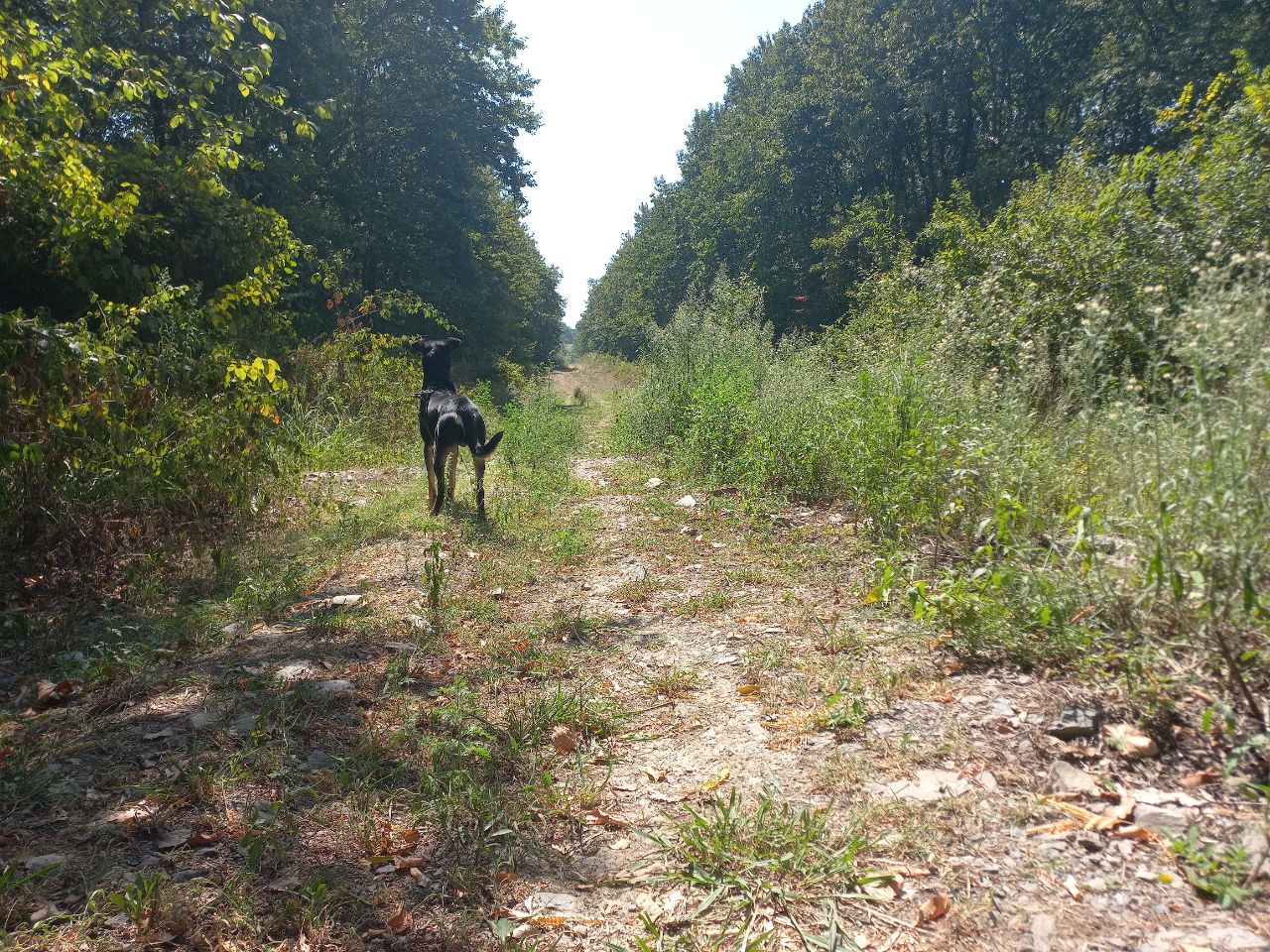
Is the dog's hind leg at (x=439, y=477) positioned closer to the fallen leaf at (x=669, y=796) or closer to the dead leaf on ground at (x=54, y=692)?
the dead leaf on ground at (x=54, y=692)

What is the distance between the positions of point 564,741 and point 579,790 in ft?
1.01

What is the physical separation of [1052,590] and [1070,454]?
124 cm

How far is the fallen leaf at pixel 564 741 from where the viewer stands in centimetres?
284

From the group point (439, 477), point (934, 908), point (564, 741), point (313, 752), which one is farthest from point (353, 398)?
point (934, 908)

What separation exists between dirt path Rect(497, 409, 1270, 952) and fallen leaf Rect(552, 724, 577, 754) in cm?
17

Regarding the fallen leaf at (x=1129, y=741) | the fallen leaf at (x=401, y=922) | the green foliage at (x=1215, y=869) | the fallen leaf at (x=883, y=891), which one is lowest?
the fallen leaf at (x=401, y=922)

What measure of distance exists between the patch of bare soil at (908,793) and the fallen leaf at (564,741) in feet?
0.58

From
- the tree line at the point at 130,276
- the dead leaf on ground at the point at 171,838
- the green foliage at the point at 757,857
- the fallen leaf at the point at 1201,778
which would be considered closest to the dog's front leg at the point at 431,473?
the tree line at the point at 130,276

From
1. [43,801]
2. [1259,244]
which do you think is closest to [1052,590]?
[43,801]

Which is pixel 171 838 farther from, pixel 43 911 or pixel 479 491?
pixel 479 491

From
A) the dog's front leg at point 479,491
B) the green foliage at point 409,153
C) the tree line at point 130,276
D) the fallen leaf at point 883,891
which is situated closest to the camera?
the fallen leaf at point 883,891

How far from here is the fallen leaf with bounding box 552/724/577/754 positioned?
2.84 m

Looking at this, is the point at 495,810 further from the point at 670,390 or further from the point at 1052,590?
the point at 670,390

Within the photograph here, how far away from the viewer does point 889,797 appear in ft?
7.63
